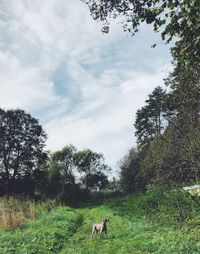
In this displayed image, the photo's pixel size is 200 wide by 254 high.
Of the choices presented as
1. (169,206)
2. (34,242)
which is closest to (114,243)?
(34,242)

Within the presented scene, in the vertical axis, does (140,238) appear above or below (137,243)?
above

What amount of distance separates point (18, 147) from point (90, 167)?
3394 cm

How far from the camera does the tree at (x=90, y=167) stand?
98.4 m

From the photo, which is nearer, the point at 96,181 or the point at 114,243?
the point at 114,243

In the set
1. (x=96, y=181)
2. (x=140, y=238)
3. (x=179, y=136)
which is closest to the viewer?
(x=140, y=238)

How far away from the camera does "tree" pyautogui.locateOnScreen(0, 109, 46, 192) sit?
229 ft

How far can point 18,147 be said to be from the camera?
7225 cm

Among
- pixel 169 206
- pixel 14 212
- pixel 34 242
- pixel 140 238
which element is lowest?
pixel 140 238

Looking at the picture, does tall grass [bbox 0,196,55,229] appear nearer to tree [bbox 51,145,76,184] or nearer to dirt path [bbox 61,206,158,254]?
dirt path [bbox 61,206,158,254]

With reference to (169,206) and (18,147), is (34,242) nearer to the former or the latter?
(169,206)

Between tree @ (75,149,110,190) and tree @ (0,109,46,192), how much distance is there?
2626 cm

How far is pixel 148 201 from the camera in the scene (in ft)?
83.7

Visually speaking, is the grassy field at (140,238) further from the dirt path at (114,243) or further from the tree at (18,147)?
the tree at (18,147)

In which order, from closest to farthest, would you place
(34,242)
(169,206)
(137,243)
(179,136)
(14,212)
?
(137,243) → (34,242) → (169,206) → (14,212) → (179,136)
